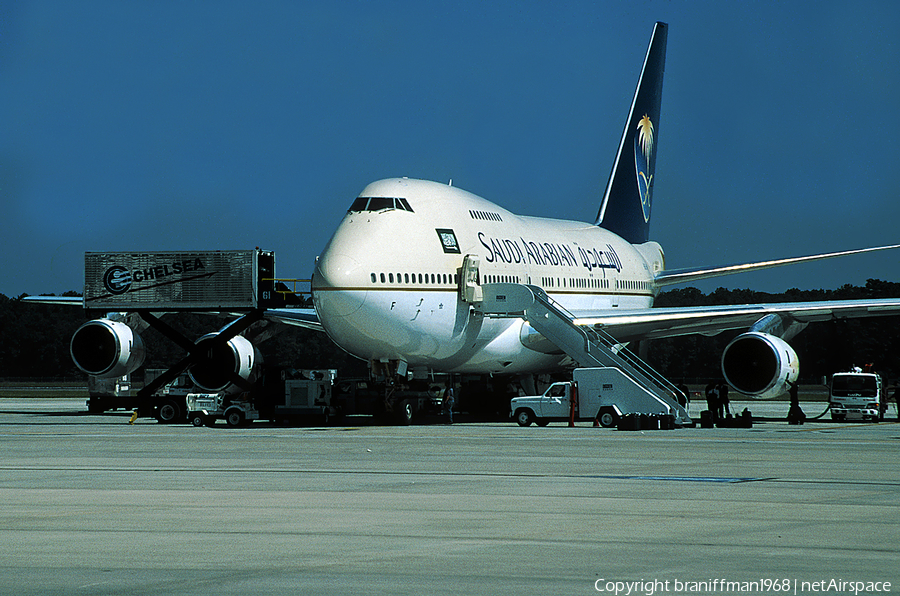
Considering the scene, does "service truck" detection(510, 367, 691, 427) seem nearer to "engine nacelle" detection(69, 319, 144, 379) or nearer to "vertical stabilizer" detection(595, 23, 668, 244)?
"engine nacelle" detection(69, 319, 144, 379)

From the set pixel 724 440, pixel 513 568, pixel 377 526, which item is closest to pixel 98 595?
pixel 513 568

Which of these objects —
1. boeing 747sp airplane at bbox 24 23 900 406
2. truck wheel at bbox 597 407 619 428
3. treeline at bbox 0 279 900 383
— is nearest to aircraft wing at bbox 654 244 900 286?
boeing 747sp airplane at bbox 24 23 900 406

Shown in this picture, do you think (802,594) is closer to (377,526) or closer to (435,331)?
(377,526)

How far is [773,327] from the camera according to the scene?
3441 cm

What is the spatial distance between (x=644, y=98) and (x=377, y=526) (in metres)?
39.8

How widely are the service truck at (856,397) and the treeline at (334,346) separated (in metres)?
56.8

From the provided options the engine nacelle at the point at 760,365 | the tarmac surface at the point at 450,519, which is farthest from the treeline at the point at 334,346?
the tarmac surface at the point at 450,519

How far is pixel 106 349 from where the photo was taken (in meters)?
39.0

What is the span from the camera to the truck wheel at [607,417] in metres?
29.8

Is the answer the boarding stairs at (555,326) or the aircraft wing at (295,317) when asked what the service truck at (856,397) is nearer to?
the boarding stairs at (555,326)

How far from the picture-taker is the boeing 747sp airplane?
29.5 m

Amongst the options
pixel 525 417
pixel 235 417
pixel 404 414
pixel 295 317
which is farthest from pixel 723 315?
pixel 235 417

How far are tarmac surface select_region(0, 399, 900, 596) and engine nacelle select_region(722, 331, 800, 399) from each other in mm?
9118

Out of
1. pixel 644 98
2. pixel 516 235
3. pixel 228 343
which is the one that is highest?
pixel 644 98
